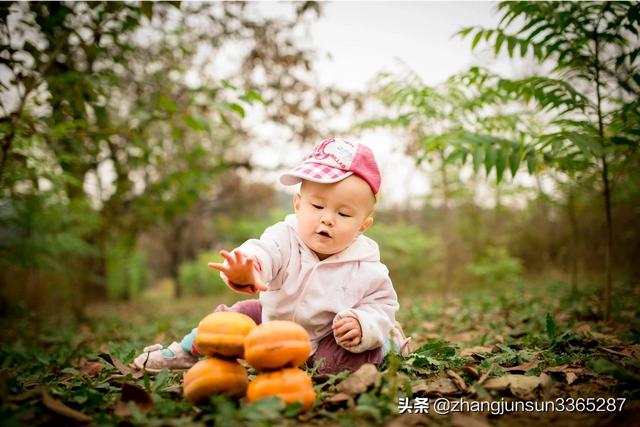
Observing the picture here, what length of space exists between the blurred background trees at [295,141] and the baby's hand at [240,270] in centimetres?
179

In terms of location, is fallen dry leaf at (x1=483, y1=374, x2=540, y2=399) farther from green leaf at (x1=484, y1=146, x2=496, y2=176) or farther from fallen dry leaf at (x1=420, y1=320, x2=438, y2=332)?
fallen dry leaf at (x1=420, y1=320, x2=438, y2=332)

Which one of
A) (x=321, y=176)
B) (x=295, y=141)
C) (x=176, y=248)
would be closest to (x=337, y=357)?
(x=321, y=176)

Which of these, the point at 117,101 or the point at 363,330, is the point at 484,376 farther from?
the point at 117,101

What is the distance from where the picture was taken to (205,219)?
2064 cm

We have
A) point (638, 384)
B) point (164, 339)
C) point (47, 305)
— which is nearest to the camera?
point (638, 384)

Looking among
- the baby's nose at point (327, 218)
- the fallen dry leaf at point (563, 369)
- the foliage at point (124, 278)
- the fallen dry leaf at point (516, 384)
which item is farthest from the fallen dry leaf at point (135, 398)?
the foliage at point (124, 278)

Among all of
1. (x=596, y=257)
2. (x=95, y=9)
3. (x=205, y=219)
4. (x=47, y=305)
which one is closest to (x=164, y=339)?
(x=95, y=9)

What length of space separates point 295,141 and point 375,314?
225 inches

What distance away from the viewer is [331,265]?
2232mm

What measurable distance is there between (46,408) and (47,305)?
310 inches

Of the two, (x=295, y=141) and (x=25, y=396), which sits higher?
(x=295, y=141)

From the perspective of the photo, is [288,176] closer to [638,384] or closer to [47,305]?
[638,384]

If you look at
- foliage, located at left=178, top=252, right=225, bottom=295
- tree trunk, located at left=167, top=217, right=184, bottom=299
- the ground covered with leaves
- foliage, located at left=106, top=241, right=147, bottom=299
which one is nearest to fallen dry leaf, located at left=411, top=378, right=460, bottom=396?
the ground covered with leaves

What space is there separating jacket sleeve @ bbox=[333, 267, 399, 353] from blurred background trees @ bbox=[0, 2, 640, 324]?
4.08 feet
